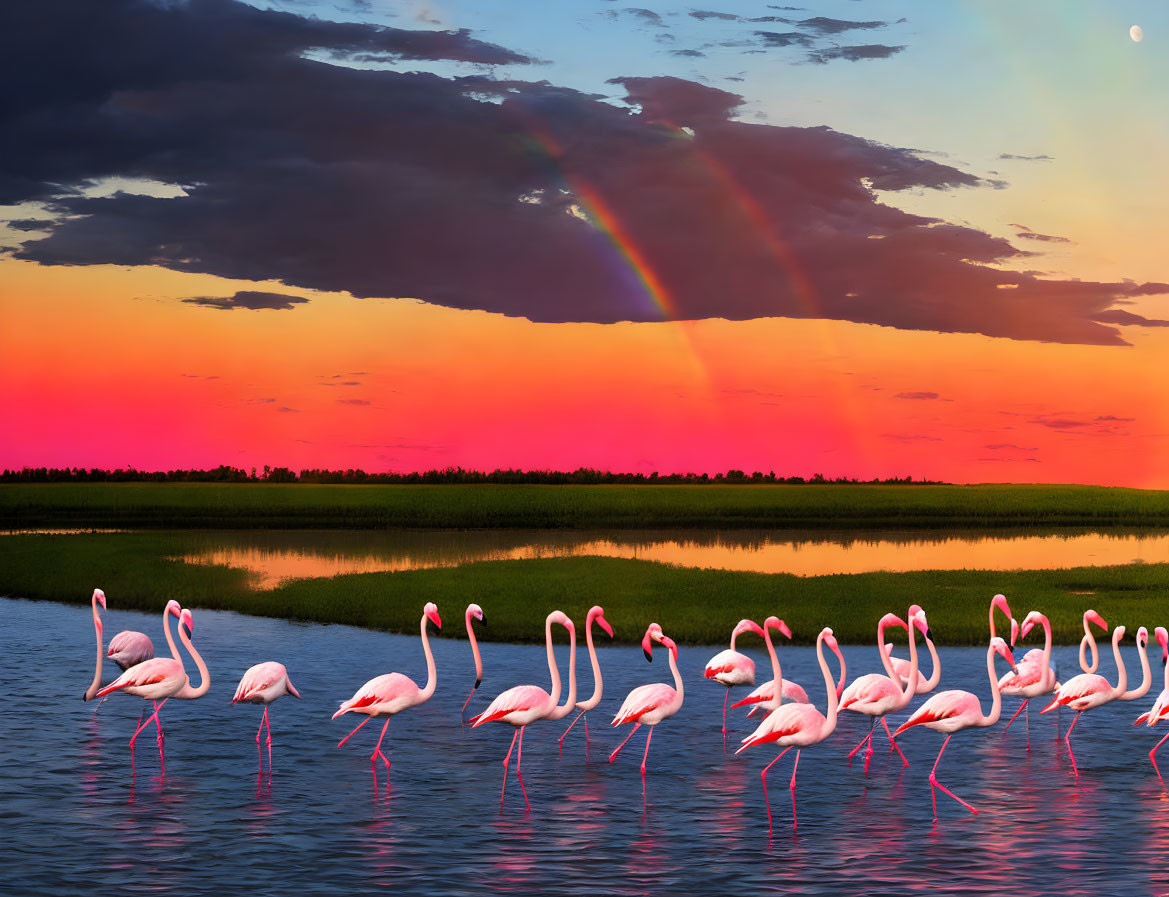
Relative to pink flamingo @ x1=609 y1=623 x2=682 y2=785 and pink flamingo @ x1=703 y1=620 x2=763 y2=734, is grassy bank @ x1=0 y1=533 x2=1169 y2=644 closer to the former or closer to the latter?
pink flamingo @ x1=703 y1=620 x2=763 y2=734

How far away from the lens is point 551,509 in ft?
294

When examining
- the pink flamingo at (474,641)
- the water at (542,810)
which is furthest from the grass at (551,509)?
the water at (542,810)

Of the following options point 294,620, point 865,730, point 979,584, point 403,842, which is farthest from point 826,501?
point 403,842

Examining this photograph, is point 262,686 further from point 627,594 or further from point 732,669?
point 627,594

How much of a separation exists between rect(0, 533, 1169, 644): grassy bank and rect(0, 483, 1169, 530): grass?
39.3 meters

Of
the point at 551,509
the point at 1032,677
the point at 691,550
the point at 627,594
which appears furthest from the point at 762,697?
the point at 551,509

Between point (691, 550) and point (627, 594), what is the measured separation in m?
23.1

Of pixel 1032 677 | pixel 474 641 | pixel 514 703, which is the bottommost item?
pixel 1032 677

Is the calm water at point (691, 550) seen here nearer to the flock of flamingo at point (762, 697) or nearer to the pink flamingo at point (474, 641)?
the pink flamingo at point (474, 641)

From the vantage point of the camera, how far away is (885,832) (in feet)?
45.4

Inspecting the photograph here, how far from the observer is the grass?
8425 cm

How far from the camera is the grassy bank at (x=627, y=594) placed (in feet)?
101

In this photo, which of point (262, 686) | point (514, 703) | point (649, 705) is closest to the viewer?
point (514, 703)

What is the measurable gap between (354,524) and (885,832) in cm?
7137
